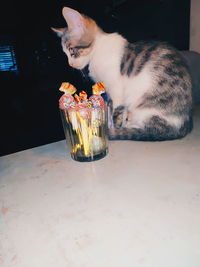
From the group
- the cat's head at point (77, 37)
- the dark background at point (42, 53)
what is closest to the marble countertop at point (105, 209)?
the dark background at point (42, 53)

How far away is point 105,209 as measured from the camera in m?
0.62

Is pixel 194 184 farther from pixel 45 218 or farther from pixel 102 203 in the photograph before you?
pixel 45 218

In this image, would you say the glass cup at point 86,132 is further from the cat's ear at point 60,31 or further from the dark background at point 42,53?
the cat's ear at point 60,31

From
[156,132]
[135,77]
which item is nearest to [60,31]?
[135,77]

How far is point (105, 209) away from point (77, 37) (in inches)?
31.6

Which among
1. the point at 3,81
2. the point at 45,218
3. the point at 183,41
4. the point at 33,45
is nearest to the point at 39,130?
the point at 3,81

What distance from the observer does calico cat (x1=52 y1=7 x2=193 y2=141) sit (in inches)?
39.5

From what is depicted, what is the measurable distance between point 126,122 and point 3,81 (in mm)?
571

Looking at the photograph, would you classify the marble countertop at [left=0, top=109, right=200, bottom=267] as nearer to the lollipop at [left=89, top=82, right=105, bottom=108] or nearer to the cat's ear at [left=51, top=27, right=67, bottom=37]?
the lollipop at [left=89, top=82, right=105, bottom=108]

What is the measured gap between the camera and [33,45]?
95 centimetres

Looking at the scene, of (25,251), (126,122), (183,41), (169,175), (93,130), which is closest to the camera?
(25,251)

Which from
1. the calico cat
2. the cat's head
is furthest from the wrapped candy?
the cat's head

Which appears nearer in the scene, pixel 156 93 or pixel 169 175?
pixel 169 175

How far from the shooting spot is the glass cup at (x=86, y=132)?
86cm
